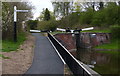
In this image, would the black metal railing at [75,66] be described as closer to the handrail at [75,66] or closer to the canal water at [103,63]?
the handrail at [75,66]

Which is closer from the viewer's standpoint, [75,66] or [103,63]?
[75,66]

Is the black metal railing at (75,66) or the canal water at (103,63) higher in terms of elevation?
the black metal railing at (75,66)

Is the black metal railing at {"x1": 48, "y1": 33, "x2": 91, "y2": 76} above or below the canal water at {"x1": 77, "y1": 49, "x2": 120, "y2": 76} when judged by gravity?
above

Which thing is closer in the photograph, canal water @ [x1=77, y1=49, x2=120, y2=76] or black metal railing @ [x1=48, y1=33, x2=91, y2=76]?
black metal railing @ [x1=48, y1=33, x2=91, y2=76]

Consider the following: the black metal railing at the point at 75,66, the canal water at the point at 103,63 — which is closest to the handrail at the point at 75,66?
the black metal railing at the point at 75,66

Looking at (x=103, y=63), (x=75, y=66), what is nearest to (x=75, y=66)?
(x=75, y=66)

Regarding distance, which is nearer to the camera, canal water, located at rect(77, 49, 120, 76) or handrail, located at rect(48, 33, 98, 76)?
handrail, located at rect(48, 33, 98, 76)

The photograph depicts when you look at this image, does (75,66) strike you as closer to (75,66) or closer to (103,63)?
(75,66)

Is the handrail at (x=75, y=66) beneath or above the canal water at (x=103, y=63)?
above

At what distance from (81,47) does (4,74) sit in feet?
106

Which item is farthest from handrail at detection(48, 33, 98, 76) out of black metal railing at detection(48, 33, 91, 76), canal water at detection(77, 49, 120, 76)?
canal water at detection(77, 49, 120, 76)

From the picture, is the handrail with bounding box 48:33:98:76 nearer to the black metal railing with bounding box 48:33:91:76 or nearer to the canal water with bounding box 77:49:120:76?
the black metal railing with bounding box 48:33:91:76

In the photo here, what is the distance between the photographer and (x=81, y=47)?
40031 mm

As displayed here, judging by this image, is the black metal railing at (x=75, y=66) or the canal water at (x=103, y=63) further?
the canal water at (x=103, y=63)
